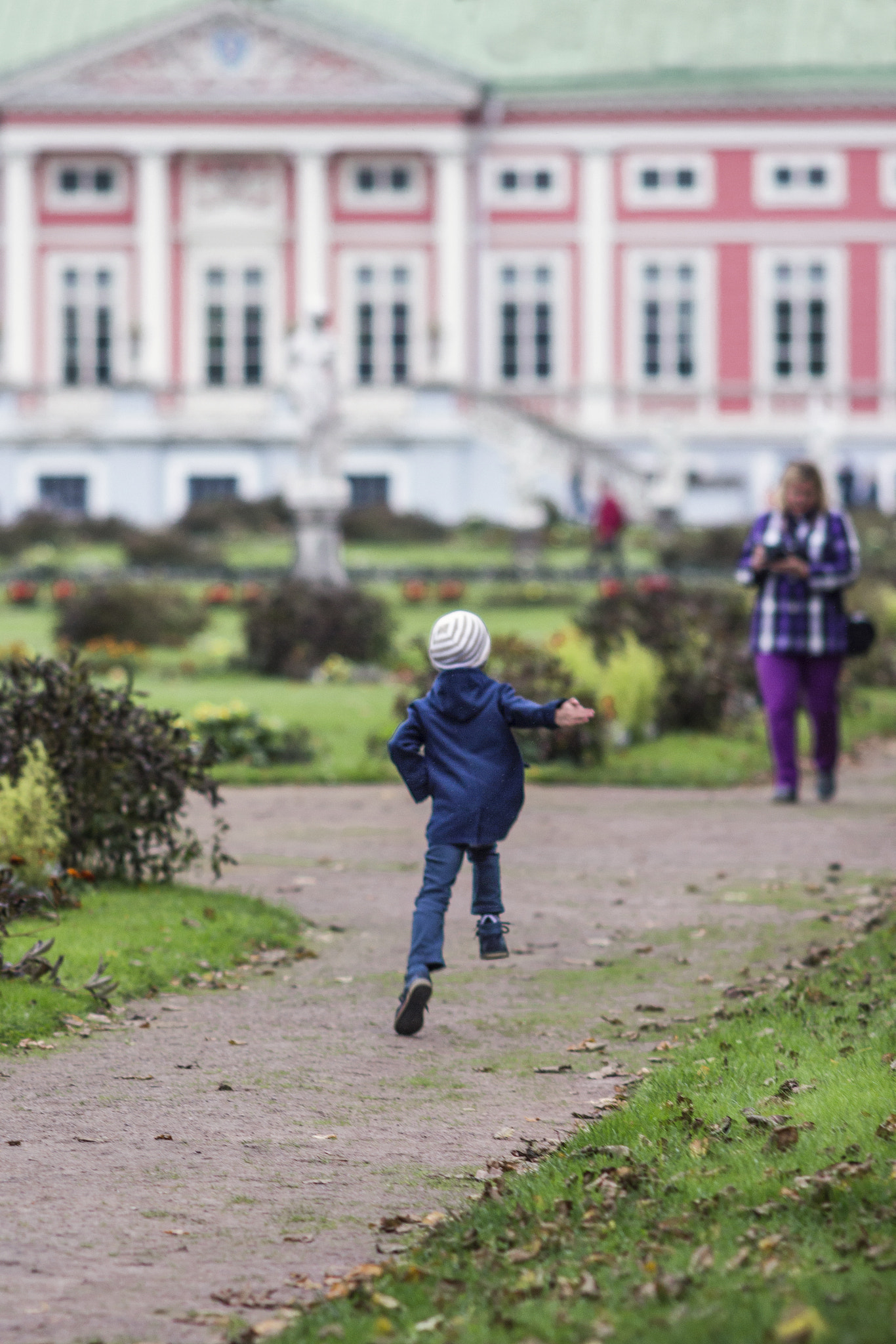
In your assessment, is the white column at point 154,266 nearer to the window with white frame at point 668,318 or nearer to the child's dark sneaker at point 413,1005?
the window with white frame at point 668,318

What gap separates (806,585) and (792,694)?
0.59 meters

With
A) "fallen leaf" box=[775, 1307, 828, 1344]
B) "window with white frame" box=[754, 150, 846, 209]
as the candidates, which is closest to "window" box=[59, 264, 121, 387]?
"window with white frame" box=[754, 150, 846, 209]

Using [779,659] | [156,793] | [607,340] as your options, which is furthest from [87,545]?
[156,793]

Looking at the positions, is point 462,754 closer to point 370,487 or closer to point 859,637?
point 859,637

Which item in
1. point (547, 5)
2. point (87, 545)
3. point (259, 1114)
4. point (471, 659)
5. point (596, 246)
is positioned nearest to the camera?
point (259, 1114)

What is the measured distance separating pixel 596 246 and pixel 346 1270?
38021mm

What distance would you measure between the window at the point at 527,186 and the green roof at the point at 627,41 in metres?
1.58

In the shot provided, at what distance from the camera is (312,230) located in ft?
132

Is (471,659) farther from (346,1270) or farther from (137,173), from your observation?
(137,173)

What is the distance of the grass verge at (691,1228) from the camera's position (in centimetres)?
352

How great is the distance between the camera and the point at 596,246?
4081 centimetres

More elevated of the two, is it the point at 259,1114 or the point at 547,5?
the point at 547,5

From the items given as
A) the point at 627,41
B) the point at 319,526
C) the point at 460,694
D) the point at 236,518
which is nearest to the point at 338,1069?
the point at 460,694

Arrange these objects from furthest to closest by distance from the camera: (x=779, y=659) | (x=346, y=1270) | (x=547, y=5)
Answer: (x=547, y=5), (x=779, y=659), (x=346, y=1270)
